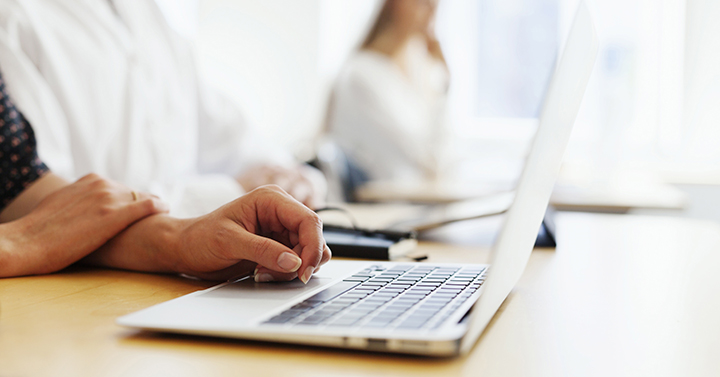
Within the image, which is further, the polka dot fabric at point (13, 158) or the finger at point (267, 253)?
the polka dot fabric at point (13, 158)

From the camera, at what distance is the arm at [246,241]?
460 millimetres

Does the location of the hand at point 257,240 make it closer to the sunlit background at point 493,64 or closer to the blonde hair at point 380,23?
the blonde hair at point 380,23

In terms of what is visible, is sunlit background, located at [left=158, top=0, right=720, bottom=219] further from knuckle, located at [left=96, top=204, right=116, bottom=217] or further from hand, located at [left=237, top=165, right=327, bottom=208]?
knuckle, located at [left=96, top=204, right=116, bottom=217]

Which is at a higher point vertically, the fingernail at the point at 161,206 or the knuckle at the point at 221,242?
the fingernail at the point at 161,206

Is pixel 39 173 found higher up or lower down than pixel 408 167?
lower down

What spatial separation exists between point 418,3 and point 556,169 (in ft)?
8.01

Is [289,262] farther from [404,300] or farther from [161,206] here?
[161,206]

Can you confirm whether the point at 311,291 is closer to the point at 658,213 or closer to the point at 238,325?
the point at 238,325

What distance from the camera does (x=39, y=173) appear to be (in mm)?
667

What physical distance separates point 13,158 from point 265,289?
404 millimetres

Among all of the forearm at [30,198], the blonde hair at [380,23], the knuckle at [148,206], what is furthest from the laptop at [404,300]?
the blonde hair at [380,23]

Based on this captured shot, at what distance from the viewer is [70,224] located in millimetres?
556

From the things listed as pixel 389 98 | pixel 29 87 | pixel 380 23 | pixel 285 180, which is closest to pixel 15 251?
pixel 29 87

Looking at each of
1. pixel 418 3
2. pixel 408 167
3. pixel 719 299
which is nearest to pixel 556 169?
pixel 719 299
